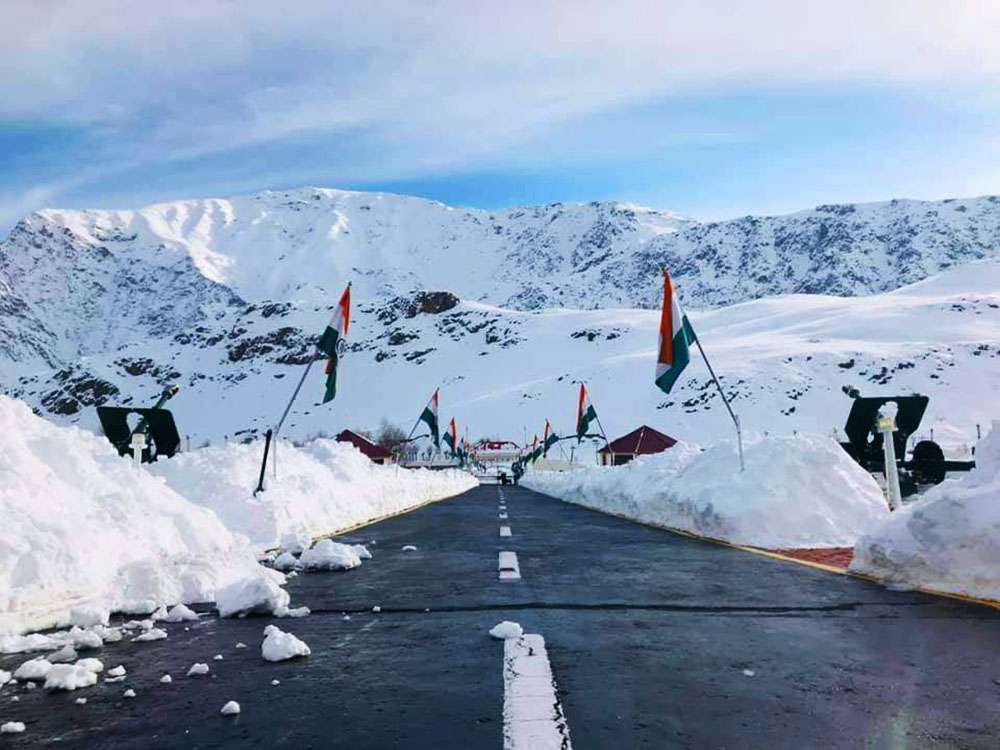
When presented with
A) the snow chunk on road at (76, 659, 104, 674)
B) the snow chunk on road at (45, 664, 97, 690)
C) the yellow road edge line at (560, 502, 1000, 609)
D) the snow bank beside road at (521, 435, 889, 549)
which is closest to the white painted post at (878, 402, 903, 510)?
the snow bank beside road at (521, 435, 889, 549)

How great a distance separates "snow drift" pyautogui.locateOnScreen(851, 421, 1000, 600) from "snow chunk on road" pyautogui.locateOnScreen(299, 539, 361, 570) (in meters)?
6.15

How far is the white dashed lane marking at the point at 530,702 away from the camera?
3373 millimetres

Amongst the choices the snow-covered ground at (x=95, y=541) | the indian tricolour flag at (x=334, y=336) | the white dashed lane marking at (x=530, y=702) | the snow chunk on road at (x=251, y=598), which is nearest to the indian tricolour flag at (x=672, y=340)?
the indian tricolour flag at (x=334, y=336)

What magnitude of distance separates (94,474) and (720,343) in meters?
150

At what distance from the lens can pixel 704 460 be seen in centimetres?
1648

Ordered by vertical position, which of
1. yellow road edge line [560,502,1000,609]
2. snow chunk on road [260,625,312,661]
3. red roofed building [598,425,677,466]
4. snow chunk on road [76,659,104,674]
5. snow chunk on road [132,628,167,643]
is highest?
snow chunk on road [76,659,104,674]

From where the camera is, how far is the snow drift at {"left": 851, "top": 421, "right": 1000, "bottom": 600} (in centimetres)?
715

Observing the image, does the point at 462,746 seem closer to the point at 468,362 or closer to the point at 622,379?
→ the point at 622,379

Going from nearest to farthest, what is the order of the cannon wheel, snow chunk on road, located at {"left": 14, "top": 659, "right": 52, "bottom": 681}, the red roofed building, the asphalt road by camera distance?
the asphalt road < snow chunk on road, located at {"left": 14, "top": 659, "right": 52, "bottom": 681} < the cannon wheel < the red roofed building

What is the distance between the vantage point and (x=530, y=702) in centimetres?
392

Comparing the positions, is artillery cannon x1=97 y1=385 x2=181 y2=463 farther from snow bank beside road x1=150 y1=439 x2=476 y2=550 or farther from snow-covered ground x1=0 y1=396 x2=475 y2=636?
snow-covered ground x1=0 y1=396 x2=475 y2=636

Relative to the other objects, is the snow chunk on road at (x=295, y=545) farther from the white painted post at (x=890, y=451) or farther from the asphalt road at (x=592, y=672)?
the white painted post at (x=890, y=451)

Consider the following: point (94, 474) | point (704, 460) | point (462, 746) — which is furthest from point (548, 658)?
point (704, 460)

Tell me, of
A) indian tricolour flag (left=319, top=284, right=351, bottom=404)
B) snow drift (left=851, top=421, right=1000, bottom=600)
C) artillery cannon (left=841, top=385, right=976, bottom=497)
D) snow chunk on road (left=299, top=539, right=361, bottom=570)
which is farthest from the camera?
artillery cannon (left=841, top=385, right=976, bottom=497)
